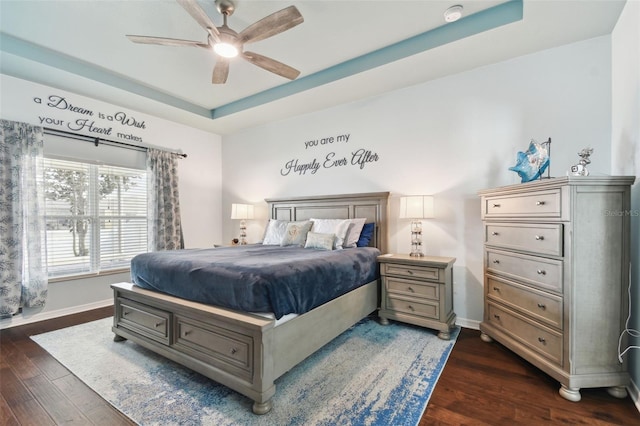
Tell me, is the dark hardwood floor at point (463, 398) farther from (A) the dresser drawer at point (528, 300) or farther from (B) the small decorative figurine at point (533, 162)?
(B) the small decorative figurine at point (533, 162)

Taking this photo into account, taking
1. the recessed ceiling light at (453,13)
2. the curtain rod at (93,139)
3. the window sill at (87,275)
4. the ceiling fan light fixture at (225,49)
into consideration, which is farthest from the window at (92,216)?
the recessed ceiling light at (453,13)

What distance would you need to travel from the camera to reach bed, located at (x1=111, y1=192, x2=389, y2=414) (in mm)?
1708

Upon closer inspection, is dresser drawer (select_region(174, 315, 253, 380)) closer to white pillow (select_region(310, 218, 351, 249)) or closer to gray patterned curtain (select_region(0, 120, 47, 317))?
white pillow (select_region(310, 218, 351, 249))

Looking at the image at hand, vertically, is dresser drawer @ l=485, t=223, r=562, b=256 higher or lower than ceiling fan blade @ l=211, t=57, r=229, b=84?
lower

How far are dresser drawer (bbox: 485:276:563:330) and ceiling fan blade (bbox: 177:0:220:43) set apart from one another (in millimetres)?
3033

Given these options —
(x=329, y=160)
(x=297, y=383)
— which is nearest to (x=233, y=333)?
(x=297, y=383)

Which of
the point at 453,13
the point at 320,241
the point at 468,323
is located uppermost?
the point at 453,13

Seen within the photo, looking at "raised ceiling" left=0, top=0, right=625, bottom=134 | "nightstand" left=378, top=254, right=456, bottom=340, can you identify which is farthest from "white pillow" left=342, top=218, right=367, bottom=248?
"raised ceiling" left=0, top=0, right=625, bottom=134

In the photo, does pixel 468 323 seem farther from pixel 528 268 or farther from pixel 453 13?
pixel 453 13

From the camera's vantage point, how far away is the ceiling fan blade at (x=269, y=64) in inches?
94.2

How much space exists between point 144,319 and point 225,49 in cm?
233

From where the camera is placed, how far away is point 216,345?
1.90 meters

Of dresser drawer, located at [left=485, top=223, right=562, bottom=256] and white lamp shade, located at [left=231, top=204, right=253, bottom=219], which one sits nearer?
dresser drawer, located at [left=485, top=223, right=562, bottom=256]

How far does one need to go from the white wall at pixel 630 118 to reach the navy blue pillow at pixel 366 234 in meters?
2.16
